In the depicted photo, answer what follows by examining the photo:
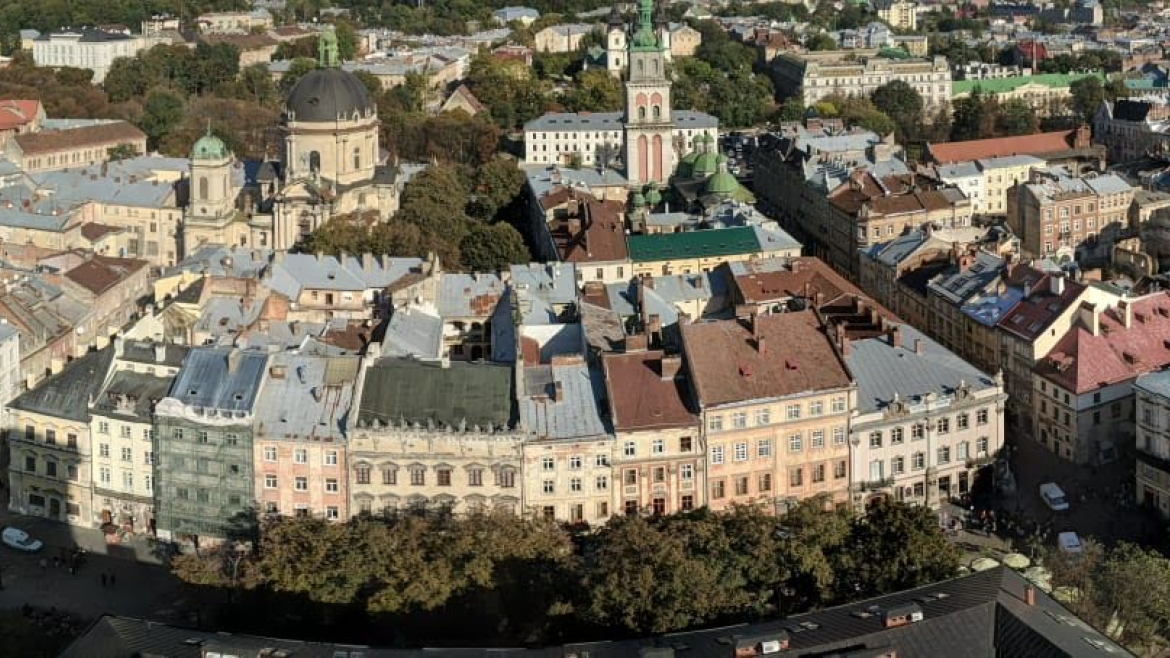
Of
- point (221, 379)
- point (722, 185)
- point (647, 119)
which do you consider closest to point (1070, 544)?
point (221, 379)

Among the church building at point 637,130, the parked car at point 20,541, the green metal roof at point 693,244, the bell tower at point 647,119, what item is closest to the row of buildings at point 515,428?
the parked car at point 20,541

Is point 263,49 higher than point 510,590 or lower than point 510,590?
higher

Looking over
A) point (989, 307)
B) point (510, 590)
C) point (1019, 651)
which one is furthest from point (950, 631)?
point (989, 307)

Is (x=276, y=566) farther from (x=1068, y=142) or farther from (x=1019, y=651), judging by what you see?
(x=1068, y=142)

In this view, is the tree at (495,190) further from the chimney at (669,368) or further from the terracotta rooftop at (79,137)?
the chimney at (669,368)

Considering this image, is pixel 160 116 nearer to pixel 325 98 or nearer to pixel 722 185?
pixel 325 98

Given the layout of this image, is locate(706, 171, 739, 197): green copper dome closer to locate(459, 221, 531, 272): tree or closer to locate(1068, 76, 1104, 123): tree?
locate(459, 221, 531, 272): tree
